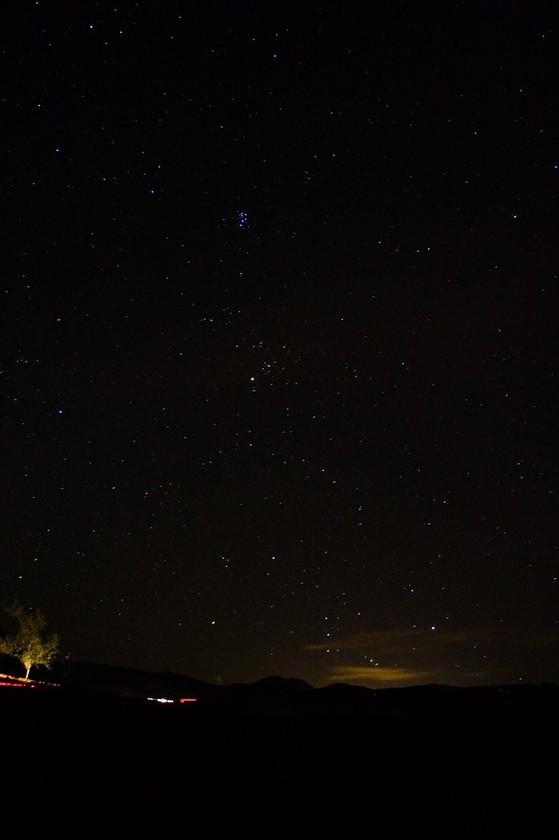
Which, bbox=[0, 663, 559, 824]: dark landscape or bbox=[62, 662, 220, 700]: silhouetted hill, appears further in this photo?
bbox=[62, 662, 220, 700]: silhouetted hill

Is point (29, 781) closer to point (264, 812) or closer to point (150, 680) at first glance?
point (264, 812)

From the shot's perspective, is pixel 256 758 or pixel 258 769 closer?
pixel 258 769

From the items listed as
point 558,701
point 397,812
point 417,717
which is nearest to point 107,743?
Answer: point 397,812

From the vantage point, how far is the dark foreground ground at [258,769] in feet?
39.7

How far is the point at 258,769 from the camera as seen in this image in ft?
47.5

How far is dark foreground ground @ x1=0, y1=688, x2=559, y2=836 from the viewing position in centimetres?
1209

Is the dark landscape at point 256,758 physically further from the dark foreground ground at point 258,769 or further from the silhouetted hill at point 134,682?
the silhouetted hill at point 134,682

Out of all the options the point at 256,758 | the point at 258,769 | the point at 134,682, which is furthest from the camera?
the point at 134,682

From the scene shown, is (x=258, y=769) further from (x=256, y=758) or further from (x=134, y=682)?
(x=134, y=682)

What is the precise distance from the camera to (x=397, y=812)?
43.7 ft

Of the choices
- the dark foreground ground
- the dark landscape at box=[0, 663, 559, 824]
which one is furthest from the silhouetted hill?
the dark foreground ground

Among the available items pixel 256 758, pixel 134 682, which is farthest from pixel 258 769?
pixel 134 682

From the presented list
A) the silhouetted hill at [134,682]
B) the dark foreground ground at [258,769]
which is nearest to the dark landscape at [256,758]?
the dark foreground ground at [258,769]

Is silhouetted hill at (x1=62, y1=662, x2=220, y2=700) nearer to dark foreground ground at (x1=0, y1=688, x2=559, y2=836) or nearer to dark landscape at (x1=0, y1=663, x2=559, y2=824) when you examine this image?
dark landscape at (x1=0, y1=663, x2=559, y2=824)
